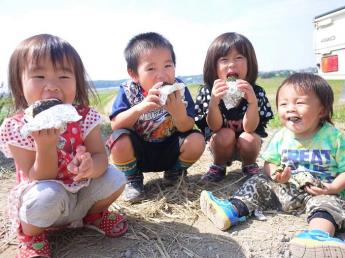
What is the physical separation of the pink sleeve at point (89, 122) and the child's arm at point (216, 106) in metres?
0.99

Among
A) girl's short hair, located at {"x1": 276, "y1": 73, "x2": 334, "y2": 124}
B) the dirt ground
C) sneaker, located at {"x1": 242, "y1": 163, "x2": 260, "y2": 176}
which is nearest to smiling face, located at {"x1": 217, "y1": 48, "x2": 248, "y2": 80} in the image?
girl's short hair, located at {"x1": 276, "y1": 73, "x2": 334, "y2": 124}

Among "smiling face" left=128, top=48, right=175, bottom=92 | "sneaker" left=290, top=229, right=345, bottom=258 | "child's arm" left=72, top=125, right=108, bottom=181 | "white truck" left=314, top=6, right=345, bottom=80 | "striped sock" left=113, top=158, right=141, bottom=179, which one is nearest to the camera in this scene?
"sneaker" left=290, top=229, right=345, bottom=258

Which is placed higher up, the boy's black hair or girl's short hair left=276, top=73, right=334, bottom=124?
the boy's black hair

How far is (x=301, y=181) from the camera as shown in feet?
7.80

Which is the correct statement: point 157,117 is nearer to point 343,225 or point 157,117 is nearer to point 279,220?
point 279,220

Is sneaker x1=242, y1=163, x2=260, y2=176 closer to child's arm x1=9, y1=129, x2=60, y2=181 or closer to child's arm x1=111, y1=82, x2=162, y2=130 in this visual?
child's arm x1=111, y1=82, x2=162, y2=130

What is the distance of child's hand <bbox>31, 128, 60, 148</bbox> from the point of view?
5.86 feet

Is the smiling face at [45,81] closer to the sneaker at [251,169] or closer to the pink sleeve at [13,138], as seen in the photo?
the pink sleeve at [13,138]

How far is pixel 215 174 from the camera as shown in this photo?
316cm

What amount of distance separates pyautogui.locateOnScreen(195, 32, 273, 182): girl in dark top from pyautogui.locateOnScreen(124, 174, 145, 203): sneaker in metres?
0.59

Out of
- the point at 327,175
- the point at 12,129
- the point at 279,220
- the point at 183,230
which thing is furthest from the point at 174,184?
the point at 12,129

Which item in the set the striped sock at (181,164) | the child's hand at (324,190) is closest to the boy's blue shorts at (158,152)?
the striped sock at (181,164)

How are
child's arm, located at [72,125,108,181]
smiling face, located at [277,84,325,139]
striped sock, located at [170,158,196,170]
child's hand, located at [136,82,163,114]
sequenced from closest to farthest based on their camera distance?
1. child's arm, located at [72,125,108,181]
2. smiling face, located at [277,84,325,139]
3. child's hand, located at [136,82,163,114]
4. striped sock, located at [170,158,196,170]

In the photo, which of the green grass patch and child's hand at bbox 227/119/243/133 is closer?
the green grass patch
